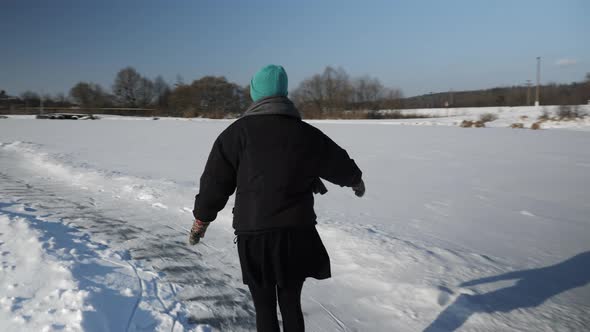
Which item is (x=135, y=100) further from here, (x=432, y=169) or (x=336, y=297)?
(x=336, y=297)

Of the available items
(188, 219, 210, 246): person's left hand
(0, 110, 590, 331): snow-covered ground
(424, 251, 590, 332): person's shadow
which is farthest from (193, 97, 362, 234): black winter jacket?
(424, 251, 590, 332): person's shadow

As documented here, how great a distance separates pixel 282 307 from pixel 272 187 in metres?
0.59

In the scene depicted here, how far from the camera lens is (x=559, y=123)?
19672 millimetres

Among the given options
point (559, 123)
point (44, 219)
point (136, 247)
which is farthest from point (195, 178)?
point (559, 123)

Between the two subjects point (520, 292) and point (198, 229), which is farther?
point (520, 292)

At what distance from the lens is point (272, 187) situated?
5.47 ft

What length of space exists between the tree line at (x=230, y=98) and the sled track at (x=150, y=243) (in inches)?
1377

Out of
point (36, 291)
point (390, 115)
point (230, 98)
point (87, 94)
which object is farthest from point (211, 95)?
point (36, 291)

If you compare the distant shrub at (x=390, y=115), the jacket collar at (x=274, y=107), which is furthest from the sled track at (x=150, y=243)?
the distant shrub at (x=390, y=115)

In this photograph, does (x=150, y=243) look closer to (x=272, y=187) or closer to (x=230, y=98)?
(x=272, y=187)

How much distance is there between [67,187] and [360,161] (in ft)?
21.4

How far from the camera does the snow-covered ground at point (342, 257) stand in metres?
2.66

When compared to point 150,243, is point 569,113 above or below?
above

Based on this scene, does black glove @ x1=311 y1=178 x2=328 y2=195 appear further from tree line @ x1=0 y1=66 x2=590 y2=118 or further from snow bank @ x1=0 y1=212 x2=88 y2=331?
tree line @ x1=0 y1=66 x2=590 y2=118
